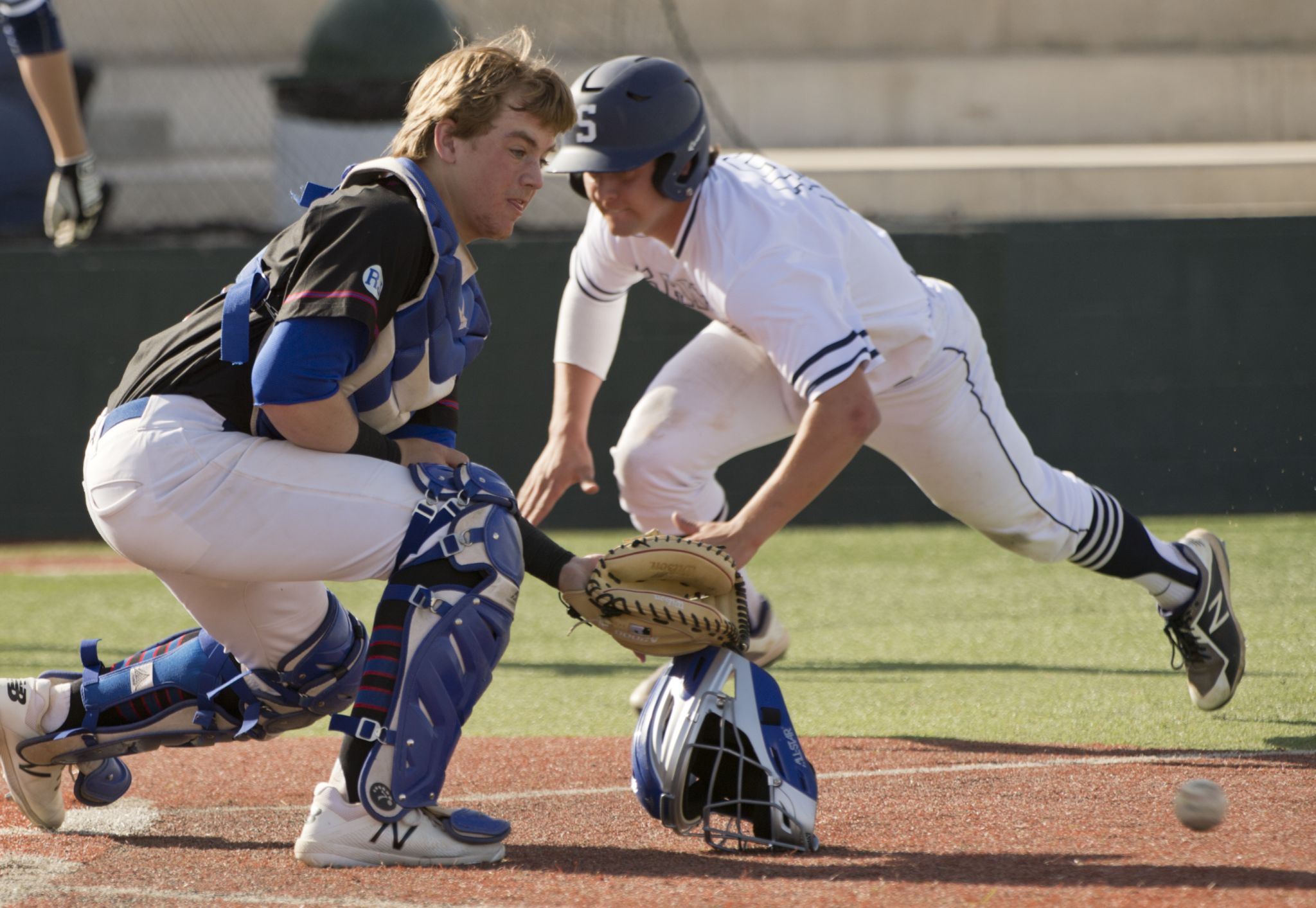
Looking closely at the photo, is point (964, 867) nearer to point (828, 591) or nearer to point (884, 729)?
point (884, 729)

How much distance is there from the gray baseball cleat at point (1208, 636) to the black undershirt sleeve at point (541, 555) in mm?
2141

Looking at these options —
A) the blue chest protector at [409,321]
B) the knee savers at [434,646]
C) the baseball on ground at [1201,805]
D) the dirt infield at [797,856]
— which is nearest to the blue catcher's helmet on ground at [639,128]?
the blue chest protector at [409,321]

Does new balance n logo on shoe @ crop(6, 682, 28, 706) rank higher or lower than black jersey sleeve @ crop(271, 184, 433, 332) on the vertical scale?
lower

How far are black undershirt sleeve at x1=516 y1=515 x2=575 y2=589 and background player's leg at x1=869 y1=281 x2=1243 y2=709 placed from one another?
1.44 metres

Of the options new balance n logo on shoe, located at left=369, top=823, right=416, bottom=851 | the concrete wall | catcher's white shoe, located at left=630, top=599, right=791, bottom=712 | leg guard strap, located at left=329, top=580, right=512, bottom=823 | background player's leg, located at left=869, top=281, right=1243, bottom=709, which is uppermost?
leg guard strap, located at left=329, top=580, right=512, bottom=823

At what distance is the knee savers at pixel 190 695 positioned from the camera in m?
3.36

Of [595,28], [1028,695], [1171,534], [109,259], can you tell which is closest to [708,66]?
[595,28]

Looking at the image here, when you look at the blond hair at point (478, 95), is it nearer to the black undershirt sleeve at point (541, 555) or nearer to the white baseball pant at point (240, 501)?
the white baseball pant at point (240, 501)

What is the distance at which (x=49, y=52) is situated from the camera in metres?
6.30

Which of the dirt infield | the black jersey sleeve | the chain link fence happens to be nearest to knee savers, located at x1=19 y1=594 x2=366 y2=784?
the dirt infield

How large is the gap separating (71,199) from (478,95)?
157 inches

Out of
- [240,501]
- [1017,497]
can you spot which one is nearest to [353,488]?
[240,501]

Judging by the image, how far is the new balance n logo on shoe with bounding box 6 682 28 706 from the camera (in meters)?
3.35

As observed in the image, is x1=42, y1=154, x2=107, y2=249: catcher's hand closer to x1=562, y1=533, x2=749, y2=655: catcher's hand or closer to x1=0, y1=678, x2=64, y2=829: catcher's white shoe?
x1=0, y1=678, x2=64, y2=829: catcher's white shoe
